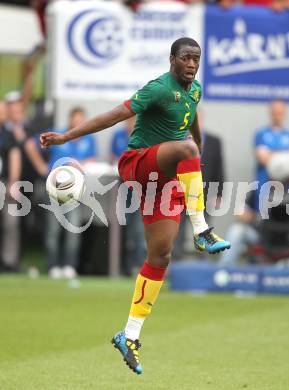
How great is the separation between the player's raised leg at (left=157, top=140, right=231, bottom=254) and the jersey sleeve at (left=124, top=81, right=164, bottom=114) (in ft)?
1.01

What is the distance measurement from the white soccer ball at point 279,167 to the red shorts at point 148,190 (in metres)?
6.90

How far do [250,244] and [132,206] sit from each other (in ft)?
5.82

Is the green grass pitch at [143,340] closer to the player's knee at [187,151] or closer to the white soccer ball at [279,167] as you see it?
the player's knee at [187,151]

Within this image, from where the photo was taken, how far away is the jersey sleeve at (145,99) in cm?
691

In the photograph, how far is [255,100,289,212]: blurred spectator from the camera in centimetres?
1460

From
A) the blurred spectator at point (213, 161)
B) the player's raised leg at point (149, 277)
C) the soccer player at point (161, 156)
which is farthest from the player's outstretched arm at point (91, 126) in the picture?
the blurred spectator at point (213, 161)

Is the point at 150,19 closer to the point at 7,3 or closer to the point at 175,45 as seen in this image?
the point at 7,3

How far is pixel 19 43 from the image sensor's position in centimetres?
1598

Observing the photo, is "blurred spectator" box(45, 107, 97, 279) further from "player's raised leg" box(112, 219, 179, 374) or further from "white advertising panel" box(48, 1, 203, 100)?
"player's raised leg" box(112, 219, 179, 374)

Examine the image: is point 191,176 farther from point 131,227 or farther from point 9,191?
point 131,227

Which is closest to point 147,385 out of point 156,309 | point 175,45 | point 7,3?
point 175,45

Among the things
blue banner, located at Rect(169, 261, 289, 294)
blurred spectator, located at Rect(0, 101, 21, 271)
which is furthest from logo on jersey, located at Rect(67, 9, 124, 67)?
blue banner, located at Rect(169, 261, 289, 294)

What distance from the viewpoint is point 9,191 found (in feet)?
46.4

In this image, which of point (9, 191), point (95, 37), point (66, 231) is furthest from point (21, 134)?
point (95, 37)
